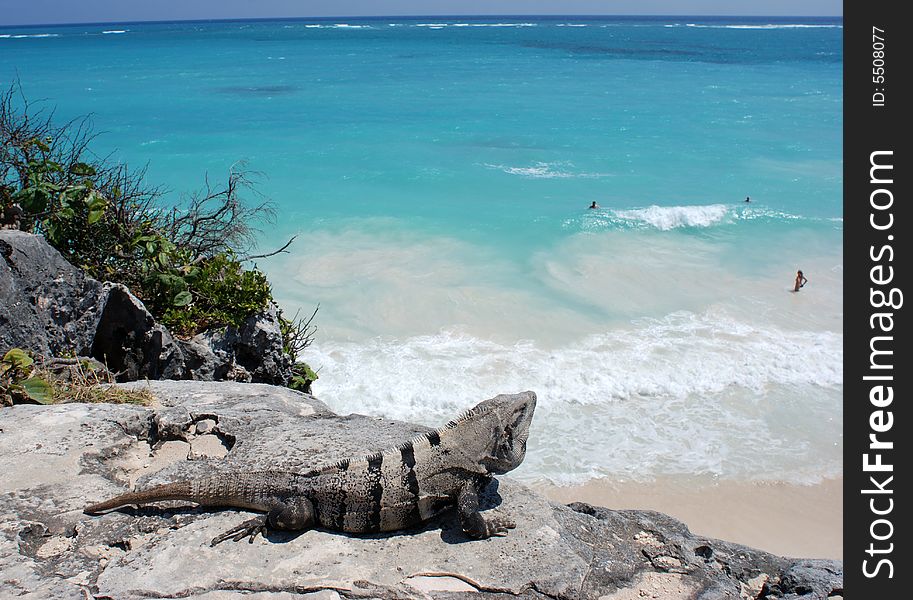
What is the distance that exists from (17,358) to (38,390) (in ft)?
1.14

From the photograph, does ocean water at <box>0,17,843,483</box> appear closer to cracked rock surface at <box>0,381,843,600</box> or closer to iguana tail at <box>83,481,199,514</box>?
cracked rock surface at <box>0,381,843,600</box>

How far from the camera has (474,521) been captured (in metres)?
4.36

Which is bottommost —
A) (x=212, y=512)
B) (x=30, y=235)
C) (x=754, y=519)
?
(x=754, y=519)

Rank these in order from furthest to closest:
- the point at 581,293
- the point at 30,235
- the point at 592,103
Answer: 1. the point at 592,103
2. the point at 581,293
3. the point at 30,235

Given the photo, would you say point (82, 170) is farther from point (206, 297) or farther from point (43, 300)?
point (43, 300)

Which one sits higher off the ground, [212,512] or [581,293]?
[212,512]

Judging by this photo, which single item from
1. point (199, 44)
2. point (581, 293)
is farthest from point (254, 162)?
point (199, 44)

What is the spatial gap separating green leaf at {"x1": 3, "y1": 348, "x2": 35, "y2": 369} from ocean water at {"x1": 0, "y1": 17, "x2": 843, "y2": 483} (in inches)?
285

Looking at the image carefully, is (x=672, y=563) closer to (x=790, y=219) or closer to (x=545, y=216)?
(x=545, y=216)

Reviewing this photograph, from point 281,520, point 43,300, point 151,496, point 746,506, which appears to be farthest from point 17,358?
point 746,506

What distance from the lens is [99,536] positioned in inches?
167
